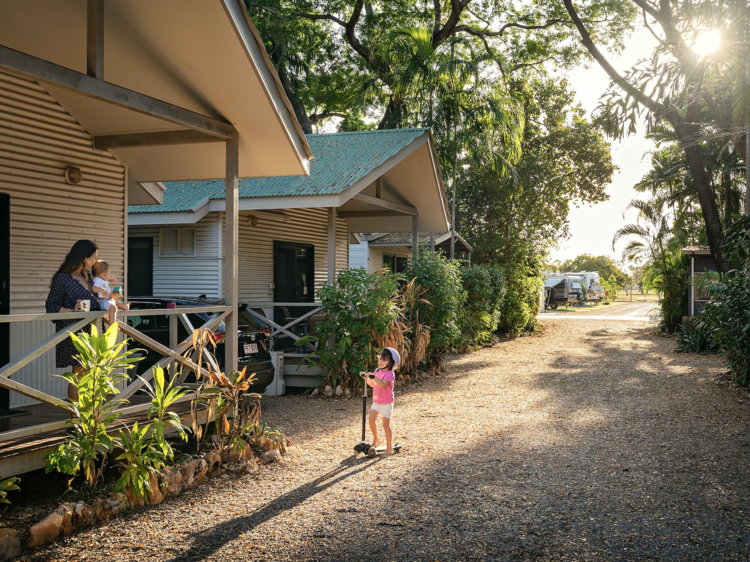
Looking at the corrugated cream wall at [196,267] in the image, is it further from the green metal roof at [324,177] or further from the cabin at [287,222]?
the green metal roof at [324,177]

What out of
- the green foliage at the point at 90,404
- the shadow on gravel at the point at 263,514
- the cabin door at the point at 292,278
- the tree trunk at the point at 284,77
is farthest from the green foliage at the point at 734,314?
the tree trunk at the point at 284,77

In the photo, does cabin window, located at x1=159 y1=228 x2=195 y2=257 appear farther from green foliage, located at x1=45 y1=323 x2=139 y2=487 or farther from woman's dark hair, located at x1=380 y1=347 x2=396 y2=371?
green foliage, located at x1=45 y1=323 x2=139 y2=487

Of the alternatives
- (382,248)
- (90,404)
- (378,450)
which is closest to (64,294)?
(90,404)

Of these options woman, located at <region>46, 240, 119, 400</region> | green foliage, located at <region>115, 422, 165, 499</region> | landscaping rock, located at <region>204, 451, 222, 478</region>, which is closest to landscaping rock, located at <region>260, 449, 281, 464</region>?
landscaping rock, located at <region>204, 451, 222, 478</region>

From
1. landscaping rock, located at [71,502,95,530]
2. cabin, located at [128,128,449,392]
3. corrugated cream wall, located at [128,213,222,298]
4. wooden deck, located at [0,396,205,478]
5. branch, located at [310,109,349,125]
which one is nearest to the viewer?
landscaping rock, located at [71,502,95,530]

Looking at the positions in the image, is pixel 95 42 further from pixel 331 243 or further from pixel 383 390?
pixel 331 243

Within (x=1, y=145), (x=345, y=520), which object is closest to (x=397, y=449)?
(x=345, y=520)

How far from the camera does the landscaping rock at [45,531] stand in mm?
3873

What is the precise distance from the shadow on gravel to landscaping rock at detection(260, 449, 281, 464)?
0.61 meters

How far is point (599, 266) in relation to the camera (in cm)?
7706

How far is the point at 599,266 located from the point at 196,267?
72675 millimetres

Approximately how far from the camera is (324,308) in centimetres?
1002

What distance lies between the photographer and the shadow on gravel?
399cm

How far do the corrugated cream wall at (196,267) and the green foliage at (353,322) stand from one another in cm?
278
